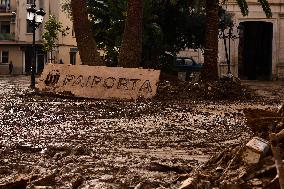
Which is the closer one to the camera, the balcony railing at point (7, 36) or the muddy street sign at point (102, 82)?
the muddy street sign at point (102, 82)

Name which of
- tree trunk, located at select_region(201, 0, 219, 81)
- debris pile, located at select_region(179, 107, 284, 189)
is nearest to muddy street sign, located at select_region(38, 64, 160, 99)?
tree trunk, located at select_region(201, 0, 219, 81)

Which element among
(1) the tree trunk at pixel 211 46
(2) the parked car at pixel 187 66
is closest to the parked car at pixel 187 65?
(2) the parked car at pixel 187 66

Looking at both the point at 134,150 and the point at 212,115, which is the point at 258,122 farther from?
the point at 212,115

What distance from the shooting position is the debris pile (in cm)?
340

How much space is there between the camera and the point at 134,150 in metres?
5.63

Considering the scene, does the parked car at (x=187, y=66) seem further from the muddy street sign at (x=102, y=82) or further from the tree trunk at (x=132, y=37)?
the muddy street sign at (x=102, y=82)

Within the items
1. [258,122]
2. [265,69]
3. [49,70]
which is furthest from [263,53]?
[258,122]

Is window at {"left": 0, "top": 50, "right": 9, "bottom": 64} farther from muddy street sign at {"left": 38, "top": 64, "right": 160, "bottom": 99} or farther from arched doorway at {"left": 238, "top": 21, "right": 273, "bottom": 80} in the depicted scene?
muddy street sign at {"left": 38, "top": 64, "right": 160, "bottom": 99}

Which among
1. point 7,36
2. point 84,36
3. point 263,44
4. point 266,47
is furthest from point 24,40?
point 84,36

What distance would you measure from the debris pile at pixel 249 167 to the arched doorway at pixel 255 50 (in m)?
27.3

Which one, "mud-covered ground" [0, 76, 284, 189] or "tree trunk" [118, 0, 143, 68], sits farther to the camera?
"tree trunk" [118, 0, 143, 68]

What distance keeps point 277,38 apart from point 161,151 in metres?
26.3

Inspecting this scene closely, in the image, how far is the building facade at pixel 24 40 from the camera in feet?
152

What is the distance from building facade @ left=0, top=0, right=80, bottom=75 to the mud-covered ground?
35.5 m
